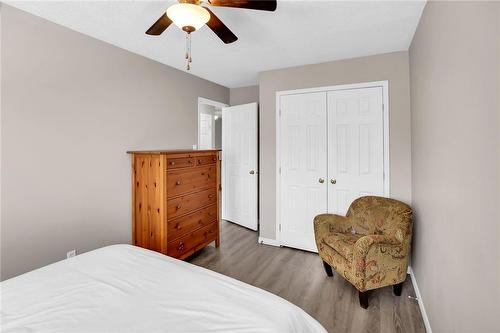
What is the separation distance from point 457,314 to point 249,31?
8.47 ft

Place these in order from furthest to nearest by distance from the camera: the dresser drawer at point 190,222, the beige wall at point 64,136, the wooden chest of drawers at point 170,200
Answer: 1. the dresser drawer at point 190,222
2. the wooden chest of drawers at point 170,200
3. the beige wall at point 64,136

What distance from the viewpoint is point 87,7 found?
2041mm

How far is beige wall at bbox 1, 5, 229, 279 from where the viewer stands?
2.03m

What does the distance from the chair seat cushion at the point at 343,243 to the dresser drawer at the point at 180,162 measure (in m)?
1.73

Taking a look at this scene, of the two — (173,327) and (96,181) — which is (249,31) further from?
(173,327)

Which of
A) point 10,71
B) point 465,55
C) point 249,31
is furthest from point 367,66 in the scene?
point 10,71

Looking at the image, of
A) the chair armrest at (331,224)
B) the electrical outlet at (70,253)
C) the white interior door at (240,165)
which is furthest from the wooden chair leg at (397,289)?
the electrical outlet at (70,253)

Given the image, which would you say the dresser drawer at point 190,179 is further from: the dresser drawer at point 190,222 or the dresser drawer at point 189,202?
the dresser drawer at point 190,222

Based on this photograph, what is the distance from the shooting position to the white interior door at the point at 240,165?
14.3 ft

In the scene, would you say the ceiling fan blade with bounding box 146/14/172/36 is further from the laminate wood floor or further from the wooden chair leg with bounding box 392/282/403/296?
the wooden chair leg with bounding box 392/282/403/296

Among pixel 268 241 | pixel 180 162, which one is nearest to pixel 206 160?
pixel 180 162

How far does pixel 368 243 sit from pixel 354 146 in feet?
4.51

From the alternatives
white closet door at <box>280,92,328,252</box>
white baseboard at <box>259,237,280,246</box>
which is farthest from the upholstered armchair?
white baseboard at <box>259,237,280,246</box>

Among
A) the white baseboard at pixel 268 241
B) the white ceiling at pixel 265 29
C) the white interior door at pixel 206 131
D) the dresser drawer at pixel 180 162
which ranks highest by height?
the white ceiling at pixel 265 29
